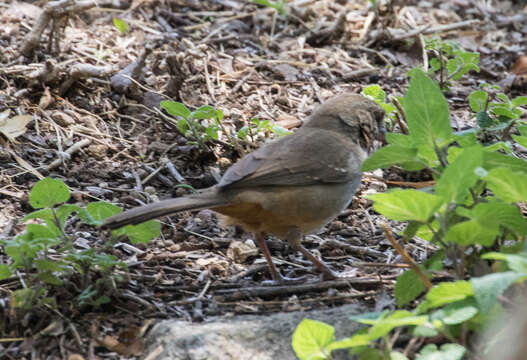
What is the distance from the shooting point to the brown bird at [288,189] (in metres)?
4.06

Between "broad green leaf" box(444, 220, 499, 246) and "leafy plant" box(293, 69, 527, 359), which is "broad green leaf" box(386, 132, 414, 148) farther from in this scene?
"broad green leaf" box(444, 220, 499, 246)

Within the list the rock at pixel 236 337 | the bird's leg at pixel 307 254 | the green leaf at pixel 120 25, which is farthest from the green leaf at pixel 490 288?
the green leaf at pixel 120 25

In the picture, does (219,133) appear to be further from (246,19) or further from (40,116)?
(246,19)

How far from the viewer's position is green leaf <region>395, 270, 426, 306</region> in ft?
9.97

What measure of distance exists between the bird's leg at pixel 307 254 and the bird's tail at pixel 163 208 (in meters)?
0.53

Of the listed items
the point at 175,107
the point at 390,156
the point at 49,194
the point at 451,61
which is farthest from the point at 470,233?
the point at 451,61

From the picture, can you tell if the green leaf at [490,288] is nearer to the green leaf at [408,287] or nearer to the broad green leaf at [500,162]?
the green leaf at [408,287]

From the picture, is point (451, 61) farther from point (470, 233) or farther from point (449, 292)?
point (449, 292)

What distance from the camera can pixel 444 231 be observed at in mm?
2836

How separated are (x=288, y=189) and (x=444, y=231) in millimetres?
1518

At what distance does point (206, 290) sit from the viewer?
3783 mm

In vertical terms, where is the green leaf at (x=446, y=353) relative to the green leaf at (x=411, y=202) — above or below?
below

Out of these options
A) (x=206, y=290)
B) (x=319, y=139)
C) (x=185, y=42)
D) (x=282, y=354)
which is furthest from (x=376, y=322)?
(x=185, y=42)

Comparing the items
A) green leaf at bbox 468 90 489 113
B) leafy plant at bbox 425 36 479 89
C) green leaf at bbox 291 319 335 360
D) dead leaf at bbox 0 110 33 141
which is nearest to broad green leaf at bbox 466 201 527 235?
green leaf at bbox 291 319 335 360
